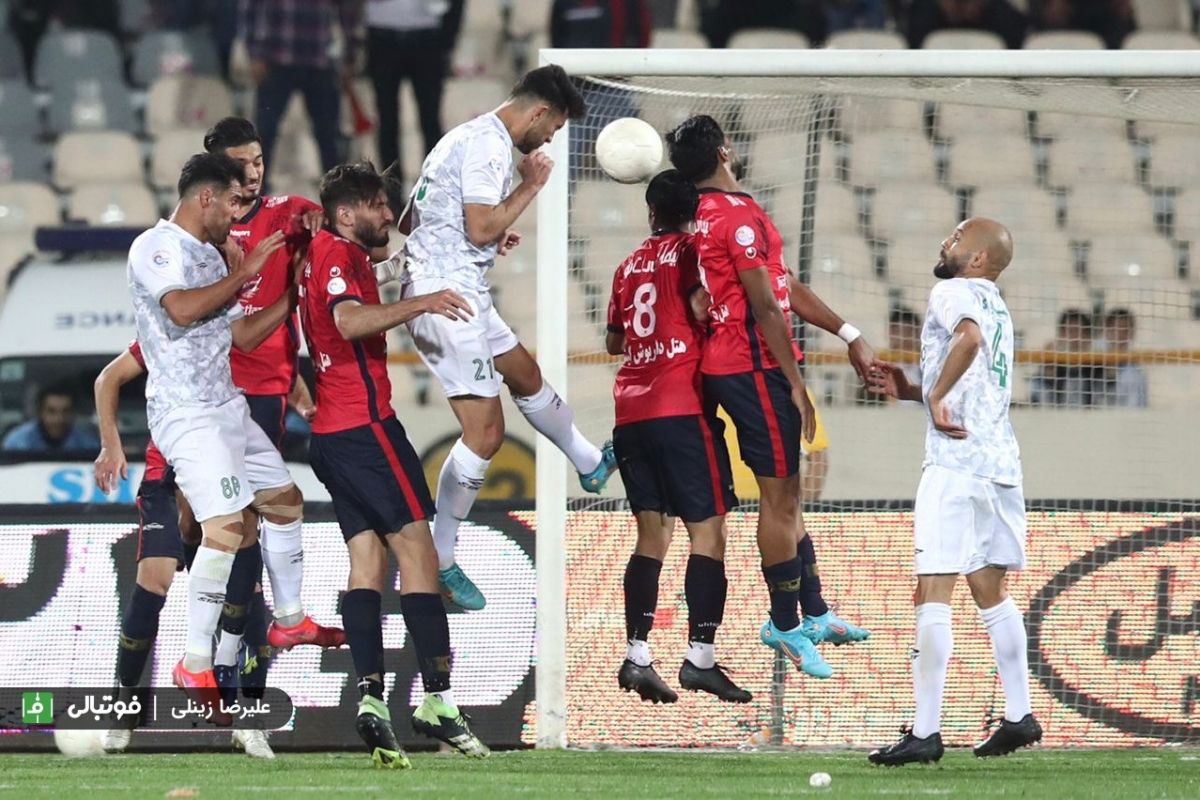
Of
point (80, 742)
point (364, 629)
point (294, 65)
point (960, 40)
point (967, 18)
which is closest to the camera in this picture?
point (364, 629)

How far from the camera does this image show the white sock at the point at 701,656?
8.07 meters

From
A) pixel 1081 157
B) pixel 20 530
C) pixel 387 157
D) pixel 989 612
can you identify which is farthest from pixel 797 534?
pixel 387 157

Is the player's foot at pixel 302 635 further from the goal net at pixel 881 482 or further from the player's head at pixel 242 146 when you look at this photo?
the player's head at pixel 242 146

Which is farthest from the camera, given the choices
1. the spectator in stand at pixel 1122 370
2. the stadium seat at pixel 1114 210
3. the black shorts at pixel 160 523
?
the stadium seat at pixel 1114 210

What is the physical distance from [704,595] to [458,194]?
6.26 feet

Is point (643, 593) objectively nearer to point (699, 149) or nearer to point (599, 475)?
point (599, 475)

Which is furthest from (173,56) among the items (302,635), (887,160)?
(302,635)

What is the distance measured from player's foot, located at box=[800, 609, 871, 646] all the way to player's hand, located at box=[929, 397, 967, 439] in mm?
1050

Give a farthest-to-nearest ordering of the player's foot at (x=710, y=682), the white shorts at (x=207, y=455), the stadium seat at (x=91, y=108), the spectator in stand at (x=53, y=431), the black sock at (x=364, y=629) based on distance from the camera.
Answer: the stadium seat at (x=91, y=108) → the spectator in stand at (x=53, y=431) → the player's foot at (x=710, y=682) → the white shorts at (x=207, y=455) → the black sock at (x=364, y=629)

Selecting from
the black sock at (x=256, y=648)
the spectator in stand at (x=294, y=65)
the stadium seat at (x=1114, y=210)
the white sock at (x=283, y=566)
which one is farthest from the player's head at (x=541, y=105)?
the spectator in stand at (x=294, y=65)

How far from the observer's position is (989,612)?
25.7 ft

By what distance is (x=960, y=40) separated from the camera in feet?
50.8

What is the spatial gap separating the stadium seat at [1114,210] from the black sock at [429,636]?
5.41m

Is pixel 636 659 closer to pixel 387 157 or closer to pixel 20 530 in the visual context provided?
pixel 20 530
